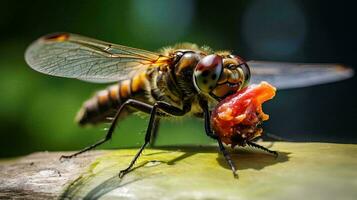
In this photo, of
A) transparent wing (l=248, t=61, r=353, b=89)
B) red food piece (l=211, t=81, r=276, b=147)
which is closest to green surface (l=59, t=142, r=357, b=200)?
red food piece (l=211, t=81, r=276, b=147)

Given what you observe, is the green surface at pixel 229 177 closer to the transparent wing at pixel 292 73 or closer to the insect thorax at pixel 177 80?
the insect thorax at pixel 177 80

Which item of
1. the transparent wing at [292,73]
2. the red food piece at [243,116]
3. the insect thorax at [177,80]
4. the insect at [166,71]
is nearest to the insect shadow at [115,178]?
the red food piece at [243,116]

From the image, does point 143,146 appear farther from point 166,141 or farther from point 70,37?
point 166,141

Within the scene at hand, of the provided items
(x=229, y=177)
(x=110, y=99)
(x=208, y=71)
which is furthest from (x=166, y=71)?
(x=229, y=177)

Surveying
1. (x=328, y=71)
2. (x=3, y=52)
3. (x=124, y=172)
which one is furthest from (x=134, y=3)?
(x=124, y=172)

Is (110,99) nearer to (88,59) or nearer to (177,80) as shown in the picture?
(88,59)

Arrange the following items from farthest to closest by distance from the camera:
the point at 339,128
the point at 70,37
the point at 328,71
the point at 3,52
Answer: the point at 339,128
the point at 3,52
the point at 328,71
the point at 70,37

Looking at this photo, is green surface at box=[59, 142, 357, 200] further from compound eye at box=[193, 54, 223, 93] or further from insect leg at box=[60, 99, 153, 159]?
insect leg at box=[60, 99, 153, 159]
